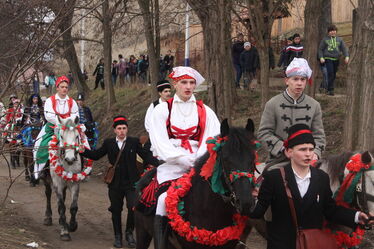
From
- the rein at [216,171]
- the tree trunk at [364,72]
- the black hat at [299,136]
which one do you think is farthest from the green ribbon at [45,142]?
the black hat at [299,136]

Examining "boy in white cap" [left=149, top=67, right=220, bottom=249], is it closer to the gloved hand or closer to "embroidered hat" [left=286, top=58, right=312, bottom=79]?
the gloved hand

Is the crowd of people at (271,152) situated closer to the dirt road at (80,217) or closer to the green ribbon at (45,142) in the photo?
the dirt road at (80,217)

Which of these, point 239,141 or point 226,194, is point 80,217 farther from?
point 239,141

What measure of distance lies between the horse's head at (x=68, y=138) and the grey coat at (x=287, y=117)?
170 inches

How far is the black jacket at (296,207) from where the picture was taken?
552 centimetres

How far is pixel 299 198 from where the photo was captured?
5.51 m

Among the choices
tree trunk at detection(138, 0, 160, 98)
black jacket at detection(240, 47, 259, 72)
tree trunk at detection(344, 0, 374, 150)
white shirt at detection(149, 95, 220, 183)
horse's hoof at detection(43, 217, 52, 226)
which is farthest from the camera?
black jacket at detection(240, 47, 259, 72)

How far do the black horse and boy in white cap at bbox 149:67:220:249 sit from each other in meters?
0.23

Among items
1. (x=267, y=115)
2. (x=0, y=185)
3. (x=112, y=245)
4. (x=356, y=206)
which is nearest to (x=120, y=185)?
(x=112, y=245)

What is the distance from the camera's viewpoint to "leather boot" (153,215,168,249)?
256 inches

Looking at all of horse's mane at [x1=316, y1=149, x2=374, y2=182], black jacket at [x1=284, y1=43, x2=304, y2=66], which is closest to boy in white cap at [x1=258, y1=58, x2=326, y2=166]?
horse's mane at [x1=316, y1=149, x2=374, y2=182]

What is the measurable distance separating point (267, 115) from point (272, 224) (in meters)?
1.97

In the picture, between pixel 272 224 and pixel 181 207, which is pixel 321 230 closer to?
Answer: pixel 272 224

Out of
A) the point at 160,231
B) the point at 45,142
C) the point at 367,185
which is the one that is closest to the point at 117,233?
the point at 45,142
